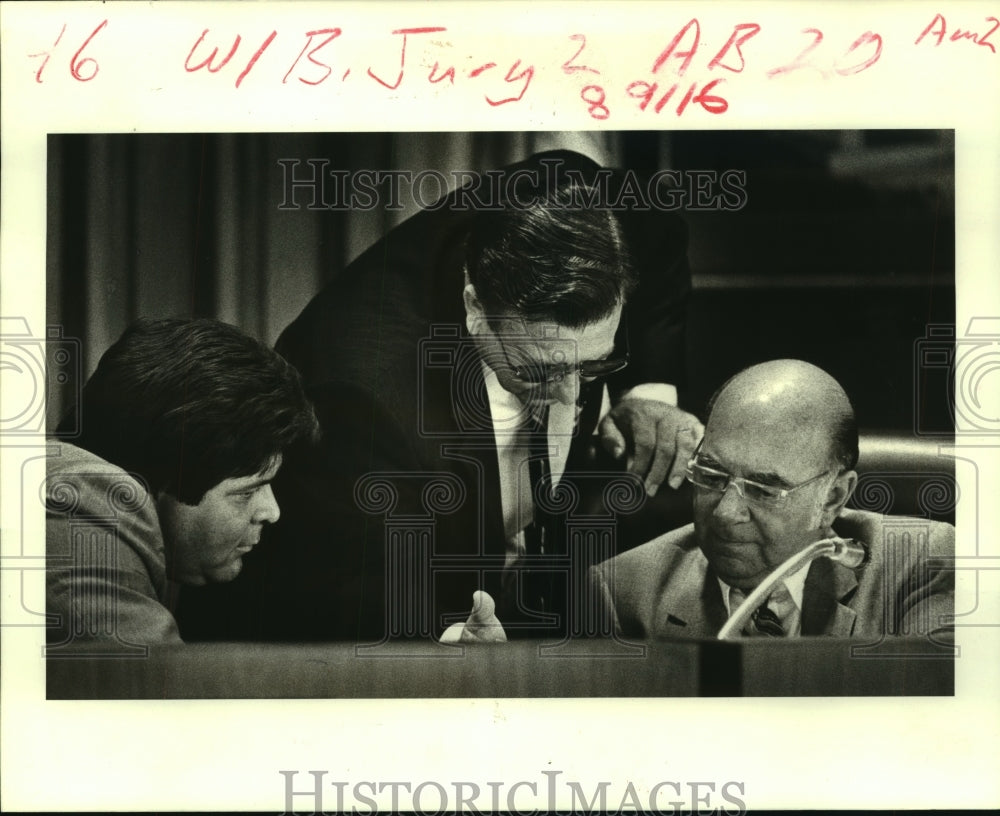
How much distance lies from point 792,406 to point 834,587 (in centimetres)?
44

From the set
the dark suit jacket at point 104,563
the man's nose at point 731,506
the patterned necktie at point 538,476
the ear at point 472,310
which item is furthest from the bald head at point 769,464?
the dark suit jacket at point 104,563

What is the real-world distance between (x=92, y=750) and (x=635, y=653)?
130 centimetres

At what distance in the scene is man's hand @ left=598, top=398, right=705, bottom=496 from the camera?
2.51 m

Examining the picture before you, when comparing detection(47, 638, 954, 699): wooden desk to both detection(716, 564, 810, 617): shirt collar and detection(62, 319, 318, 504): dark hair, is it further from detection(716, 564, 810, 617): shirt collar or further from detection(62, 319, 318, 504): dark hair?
detection(62, 319, 318, 504): dark hair

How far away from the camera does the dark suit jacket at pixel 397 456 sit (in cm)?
251

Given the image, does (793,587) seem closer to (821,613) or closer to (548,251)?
(821,613)

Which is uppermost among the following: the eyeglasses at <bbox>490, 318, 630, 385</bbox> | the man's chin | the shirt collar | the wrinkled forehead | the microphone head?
the eyeglasses at <bbox>490, 318, 630, 385</bbox>

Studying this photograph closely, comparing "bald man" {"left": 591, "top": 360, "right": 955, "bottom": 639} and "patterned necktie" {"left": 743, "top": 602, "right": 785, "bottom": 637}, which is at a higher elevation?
"bald man" {"left": 591, "top": 360, "right": 955, "bottom": 639}

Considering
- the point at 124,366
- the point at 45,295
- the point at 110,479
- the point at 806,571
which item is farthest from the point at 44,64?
the point at 806,571

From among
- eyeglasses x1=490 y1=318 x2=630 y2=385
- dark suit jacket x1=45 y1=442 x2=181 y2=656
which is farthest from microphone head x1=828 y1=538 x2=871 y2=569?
dark suit jacket x1=45 y1=442 x2=181 y2=656

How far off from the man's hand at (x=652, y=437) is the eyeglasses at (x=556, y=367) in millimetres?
91

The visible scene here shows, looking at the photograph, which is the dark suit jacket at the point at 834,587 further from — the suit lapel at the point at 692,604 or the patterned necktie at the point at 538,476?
the patterned necktie at the point at 538,476

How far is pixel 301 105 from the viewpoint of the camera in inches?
99.2

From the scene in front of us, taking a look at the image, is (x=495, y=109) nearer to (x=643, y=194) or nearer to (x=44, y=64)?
(x=643, y=194)
